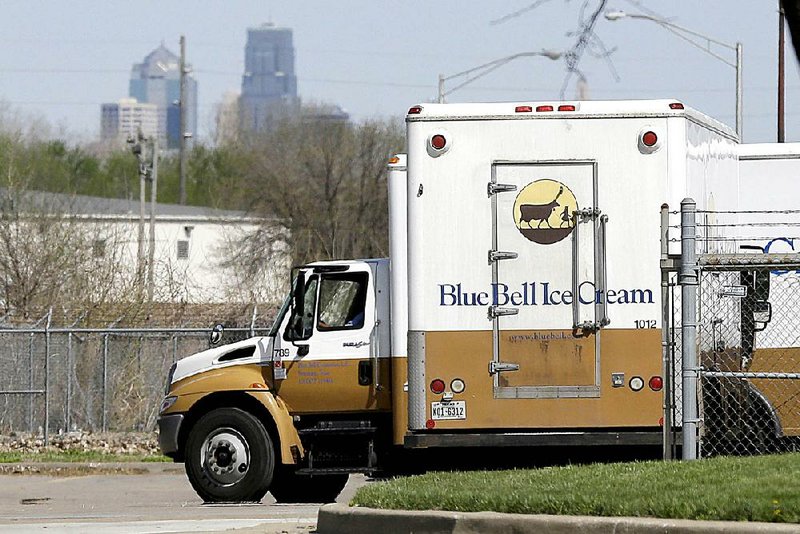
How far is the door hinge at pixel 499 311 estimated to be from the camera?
1279 cm

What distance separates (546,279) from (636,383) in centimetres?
121

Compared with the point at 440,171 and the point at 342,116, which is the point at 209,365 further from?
the point at 342,116

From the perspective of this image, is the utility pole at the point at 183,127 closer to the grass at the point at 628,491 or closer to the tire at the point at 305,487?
the tire at the point at 305,487

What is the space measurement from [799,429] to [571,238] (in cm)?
283

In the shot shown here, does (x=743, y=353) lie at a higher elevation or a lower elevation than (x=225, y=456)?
higher

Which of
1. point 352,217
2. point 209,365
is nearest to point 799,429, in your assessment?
point 209,365

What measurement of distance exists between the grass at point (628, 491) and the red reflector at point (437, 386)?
5.21 feet

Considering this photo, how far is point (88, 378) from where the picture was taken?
1011 inches

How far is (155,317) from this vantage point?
27594 mm

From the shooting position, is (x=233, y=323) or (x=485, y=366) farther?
(x=233, y=323)

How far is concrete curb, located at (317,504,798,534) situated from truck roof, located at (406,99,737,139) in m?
4.02

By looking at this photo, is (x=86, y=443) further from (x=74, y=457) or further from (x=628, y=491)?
(x=628, y=491)

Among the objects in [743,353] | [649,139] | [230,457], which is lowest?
[230,457]

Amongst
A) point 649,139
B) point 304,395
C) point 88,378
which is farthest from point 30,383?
point 649,139
